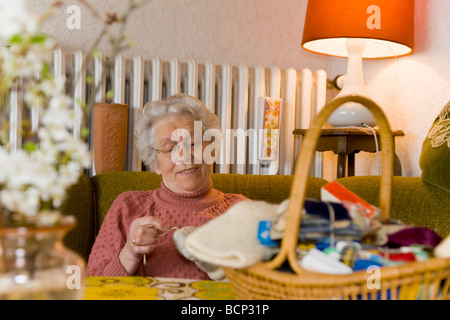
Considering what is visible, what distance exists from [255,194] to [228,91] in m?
0.83

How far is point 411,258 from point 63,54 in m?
1.78

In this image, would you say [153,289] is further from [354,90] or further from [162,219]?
[354,90]

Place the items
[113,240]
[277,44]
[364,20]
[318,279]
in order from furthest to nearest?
[277,44] < [364,20] < [113,240] < [318,279]

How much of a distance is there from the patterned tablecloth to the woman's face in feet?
1.95

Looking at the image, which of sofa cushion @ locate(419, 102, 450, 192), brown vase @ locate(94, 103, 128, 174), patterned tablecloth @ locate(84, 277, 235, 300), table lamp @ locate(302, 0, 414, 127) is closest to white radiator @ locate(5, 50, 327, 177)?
brown vase @ locate(94, 103, 128, 174)

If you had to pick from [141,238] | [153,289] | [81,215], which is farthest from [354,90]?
[153,289]

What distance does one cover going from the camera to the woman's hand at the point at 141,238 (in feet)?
3.49

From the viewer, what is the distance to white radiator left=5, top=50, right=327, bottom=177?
2182 millimetres

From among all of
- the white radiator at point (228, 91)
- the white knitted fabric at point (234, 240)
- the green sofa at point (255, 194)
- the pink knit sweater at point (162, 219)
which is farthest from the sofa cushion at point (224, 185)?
the white knitted fabric at point (234, 240)

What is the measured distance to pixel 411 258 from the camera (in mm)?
597

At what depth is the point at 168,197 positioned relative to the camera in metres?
1.44

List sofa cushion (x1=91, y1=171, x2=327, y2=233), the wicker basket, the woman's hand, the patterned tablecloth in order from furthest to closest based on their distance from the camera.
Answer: sofa cushion (x1=91, y1=171, x2=327, y2=233) → the woman's hand → the patterned tablecloth → the wicker basket

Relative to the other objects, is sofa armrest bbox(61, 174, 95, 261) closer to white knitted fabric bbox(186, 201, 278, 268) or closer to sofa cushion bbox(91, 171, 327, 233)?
sofa cushion bbox(91, 171, 327, 233)

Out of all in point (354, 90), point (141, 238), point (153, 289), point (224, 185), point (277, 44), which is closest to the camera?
point (153, 289)
